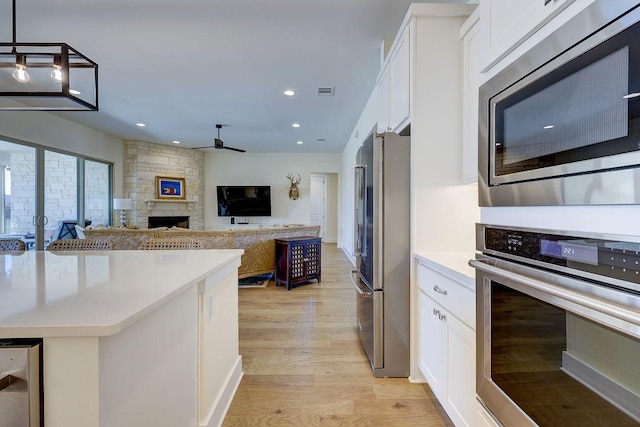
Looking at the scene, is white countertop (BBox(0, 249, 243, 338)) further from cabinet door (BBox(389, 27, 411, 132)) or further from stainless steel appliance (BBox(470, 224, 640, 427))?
cabinet door (BBox(389, 27, 411, 132))

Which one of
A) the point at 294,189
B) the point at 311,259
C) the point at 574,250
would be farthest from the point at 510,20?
the point at 294,189

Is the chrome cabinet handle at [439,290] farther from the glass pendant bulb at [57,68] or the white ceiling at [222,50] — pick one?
the glass pendant bulb at [57,68]

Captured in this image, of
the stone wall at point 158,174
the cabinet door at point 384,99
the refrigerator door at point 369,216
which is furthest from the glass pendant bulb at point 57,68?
the stone wall at point 158,174

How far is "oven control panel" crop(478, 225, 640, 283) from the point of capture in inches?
22.5

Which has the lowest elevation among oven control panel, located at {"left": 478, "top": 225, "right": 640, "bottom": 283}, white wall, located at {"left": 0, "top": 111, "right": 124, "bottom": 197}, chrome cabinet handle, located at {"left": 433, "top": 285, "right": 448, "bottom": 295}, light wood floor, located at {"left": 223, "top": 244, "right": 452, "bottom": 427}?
light wood floor, located at {"left": 223, "top": 244, "right": 452, "bottom": 427}

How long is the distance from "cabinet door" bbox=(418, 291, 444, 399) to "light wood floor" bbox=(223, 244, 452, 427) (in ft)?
0.64

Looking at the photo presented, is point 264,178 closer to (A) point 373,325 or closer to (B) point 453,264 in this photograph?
(A) point 373,325

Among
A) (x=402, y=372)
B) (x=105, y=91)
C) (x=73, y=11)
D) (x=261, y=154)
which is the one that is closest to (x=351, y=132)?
(x=261, y=154)

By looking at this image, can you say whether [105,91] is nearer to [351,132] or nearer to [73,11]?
[73,11]

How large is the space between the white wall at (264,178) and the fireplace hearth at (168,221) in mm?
750

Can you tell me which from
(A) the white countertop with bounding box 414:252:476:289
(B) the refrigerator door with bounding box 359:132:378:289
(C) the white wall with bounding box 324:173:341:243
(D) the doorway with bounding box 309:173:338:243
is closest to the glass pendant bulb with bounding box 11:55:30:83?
(B) the refrigerator door with bounding box 359:132:378:289

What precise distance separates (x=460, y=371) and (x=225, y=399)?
51.2 inches

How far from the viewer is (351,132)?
630cm

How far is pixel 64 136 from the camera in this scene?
542cm
